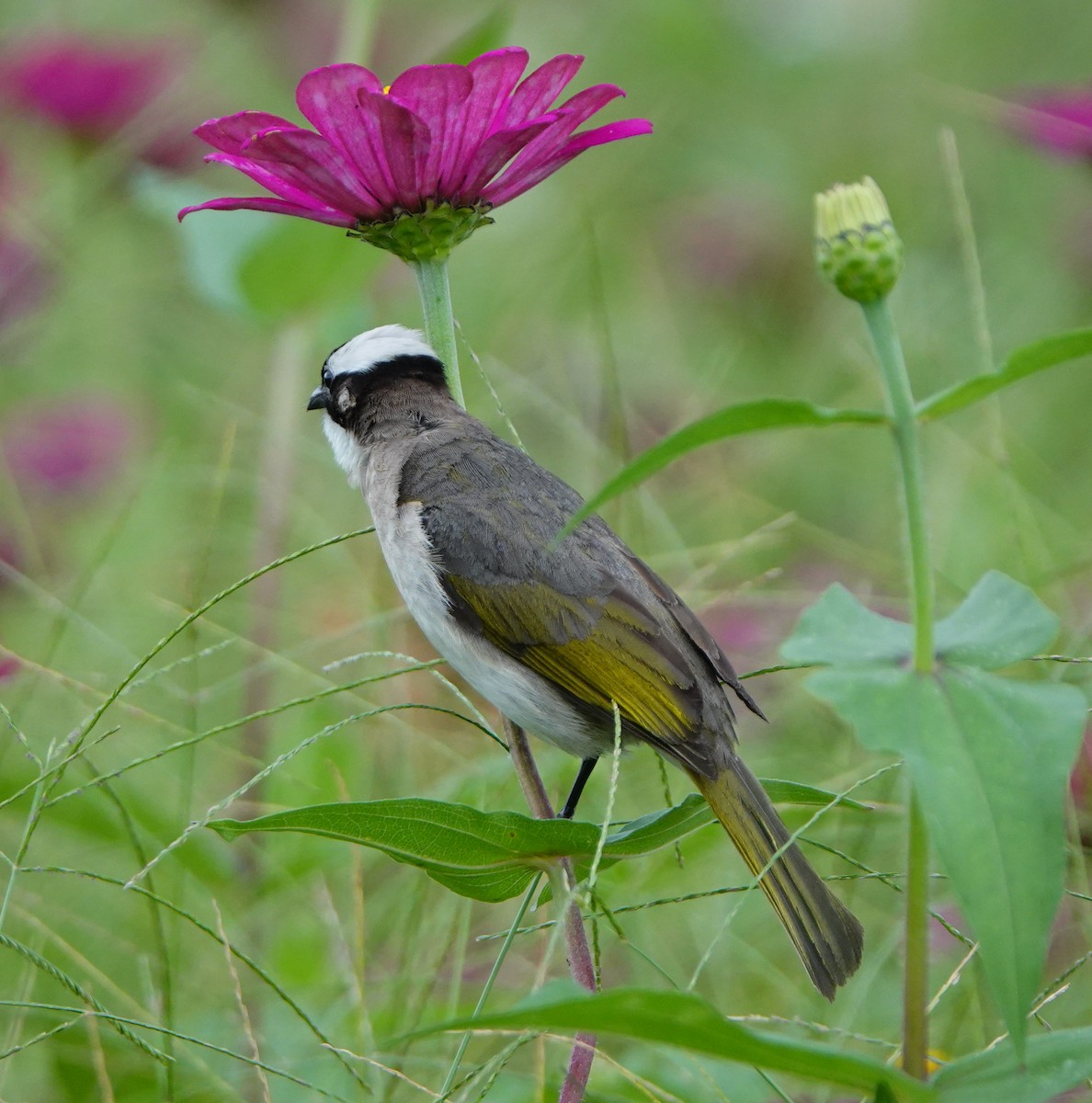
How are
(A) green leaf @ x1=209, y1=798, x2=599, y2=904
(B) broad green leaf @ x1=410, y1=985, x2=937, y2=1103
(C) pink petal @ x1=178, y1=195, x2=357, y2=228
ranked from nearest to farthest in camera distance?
(B) broad green leaf @ x1=410, y1=985, x2=937, y2=1103 → (A) green leaf @ x1=209, y1=798, x2=599, y2=904 → (C) pink petal @ x1=178, y1=195, x2=357, y2=228

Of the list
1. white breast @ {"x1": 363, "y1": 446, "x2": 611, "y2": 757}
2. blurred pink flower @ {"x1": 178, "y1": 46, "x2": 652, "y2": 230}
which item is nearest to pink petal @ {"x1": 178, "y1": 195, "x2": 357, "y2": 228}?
blurred pink flower @ {"x1": 178, "y1": 46, "x2": 652, "y2": 230}


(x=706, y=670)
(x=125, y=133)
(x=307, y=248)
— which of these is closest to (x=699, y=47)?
(x=125, y=133)

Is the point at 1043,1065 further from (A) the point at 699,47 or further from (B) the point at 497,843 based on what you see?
(A) the point at 699,47

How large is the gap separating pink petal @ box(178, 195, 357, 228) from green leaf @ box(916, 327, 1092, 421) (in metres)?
0.84

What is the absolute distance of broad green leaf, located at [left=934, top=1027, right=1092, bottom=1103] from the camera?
50.6 inches

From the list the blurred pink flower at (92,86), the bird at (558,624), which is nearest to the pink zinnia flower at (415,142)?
the bird at (558,624)

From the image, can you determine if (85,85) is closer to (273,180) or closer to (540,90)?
(273,180)

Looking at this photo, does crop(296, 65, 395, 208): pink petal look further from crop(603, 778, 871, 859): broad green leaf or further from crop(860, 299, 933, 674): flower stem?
crop(603, 778, 871, 859): broad green leaf

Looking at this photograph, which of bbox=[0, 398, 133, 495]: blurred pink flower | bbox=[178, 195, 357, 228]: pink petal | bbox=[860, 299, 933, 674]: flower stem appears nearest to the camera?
bbox=[860, 299, 933, 674]: flower stem

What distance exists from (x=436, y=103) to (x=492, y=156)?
0.11 metres

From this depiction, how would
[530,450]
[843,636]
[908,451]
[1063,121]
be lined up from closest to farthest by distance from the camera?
[908,451] < [843,636] < [1063,121] < [530,450]

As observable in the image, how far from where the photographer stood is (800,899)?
6.01ft

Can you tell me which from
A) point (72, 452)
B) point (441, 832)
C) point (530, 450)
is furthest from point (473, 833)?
point (530, 450)

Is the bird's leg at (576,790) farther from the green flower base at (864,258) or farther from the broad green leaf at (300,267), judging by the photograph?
the broad green leaf at (300,267)
